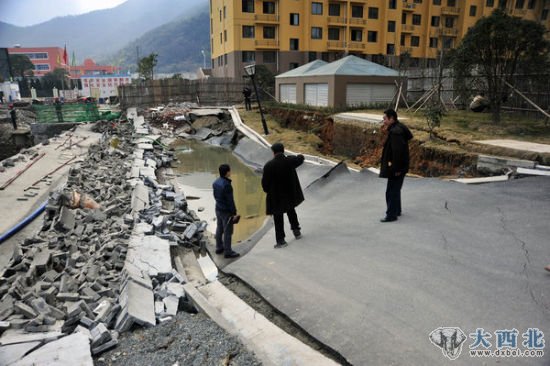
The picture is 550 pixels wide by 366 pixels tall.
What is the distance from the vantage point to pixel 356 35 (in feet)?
150

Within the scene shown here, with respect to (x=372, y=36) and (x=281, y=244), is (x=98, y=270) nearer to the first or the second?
(x=281, y=244)

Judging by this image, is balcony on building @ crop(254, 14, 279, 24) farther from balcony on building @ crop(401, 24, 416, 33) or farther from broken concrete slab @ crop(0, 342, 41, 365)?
broken concrete slab @ crop(0, 342, 41, 365)

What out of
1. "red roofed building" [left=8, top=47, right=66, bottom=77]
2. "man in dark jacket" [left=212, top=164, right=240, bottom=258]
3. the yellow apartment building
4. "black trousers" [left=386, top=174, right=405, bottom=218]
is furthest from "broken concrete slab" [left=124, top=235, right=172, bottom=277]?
"red roofed building" [left=8, top=47, right=66, bottom=77]

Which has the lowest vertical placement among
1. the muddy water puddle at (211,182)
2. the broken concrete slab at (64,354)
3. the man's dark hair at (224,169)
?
the muddy water puddle at (211,182)

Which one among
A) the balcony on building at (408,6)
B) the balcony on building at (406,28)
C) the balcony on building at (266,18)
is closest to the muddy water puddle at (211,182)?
the balcony on building at (266,18)

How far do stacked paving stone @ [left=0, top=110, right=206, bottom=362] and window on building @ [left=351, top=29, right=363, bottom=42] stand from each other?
41.9m

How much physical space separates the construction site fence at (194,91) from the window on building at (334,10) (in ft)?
60.2

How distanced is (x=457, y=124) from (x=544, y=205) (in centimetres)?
856

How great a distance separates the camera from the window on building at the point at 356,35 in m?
45.4

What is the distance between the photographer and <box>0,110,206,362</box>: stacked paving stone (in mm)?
4223

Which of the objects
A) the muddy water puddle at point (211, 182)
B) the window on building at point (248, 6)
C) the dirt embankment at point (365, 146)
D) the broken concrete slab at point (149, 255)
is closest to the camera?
the broken concrete slab at point (149, 255)

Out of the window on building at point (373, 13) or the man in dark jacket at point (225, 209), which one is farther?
the window on building at point (373, 13)

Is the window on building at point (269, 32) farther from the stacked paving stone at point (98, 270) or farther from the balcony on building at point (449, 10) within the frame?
the stacked paving stone at point (98, 270)

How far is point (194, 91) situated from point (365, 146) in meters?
23.7
